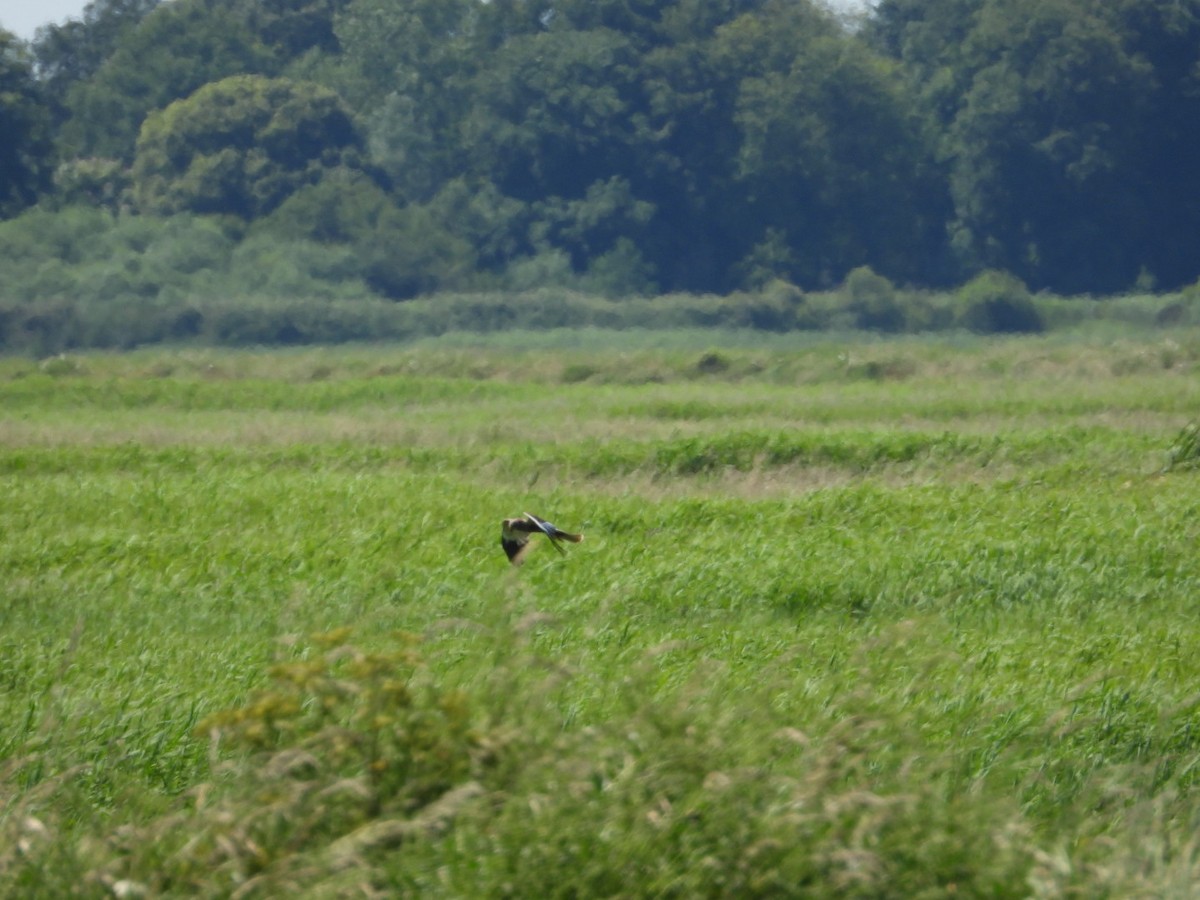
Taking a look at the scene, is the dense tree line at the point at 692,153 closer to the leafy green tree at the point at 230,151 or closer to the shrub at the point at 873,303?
the leafy green tree at the point at 230,151

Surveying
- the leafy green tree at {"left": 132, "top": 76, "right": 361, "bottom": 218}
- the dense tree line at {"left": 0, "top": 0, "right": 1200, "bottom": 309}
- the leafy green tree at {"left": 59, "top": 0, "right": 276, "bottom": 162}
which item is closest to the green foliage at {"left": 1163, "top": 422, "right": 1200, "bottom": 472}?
the dense tree line at {"left": 0, "top": 0, "right": 1200, "bottom": 309}

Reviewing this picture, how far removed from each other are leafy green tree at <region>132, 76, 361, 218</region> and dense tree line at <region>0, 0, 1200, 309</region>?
8 cm

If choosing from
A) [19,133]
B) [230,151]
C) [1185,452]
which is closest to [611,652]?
[1185,452]

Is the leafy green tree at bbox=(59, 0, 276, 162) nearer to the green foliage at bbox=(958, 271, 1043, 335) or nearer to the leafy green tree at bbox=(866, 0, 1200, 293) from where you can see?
the leafy green tree at bbox=(866, 0, 1200, 293)

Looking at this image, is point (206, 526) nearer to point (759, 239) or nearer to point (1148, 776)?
point (1148, 776)

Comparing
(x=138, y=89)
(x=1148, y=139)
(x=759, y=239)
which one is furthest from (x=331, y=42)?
(x=1148, y=139)

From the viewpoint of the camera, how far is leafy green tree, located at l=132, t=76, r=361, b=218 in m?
47.4

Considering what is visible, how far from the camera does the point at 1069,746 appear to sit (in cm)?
742

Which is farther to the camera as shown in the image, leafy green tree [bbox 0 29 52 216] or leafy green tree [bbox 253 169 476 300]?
leafy green tree [bbox 253 169 476 300]

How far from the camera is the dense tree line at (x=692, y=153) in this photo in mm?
48000

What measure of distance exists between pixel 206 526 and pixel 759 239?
3941 centimetres

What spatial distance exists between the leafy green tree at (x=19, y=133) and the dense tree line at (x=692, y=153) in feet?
1.31

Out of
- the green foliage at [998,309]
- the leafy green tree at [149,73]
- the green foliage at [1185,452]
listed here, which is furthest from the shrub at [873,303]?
the green foliage at [1185,452]

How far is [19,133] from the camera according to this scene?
149 ft
